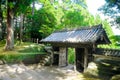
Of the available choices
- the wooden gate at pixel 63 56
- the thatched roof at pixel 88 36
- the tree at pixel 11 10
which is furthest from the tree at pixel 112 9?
the tree at pixel 11 10

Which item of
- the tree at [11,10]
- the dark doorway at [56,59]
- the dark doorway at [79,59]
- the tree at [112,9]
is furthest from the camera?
the tree at [11,10]

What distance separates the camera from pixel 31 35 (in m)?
34.7

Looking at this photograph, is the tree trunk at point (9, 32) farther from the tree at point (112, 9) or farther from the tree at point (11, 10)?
the tree at point (112, 9)

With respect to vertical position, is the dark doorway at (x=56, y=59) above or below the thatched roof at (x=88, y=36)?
below

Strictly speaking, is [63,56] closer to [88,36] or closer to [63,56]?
[63,56]

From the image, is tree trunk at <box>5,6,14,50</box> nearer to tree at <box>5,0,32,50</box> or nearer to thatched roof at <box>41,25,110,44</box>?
tree at <box>5,0,32,50</box>

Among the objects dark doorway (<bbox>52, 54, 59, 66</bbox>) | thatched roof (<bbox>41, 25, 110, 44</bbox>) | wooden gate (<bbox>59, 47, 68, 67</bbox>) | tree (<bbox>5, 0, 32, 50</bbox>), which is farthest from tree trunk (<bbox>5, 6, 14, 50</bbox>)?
wooden gate (<bbox>59, 47, 68, 67</bbox>)

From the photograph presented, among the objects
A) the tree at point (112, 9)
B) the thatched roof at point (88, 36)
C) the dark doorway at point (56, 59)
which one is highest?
the tree at point (112, 9)

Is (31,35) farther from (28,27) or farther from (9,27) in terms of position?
(9,27)

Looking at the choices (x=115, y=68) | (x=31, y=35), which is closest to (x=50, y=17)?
(x=31, y=35)

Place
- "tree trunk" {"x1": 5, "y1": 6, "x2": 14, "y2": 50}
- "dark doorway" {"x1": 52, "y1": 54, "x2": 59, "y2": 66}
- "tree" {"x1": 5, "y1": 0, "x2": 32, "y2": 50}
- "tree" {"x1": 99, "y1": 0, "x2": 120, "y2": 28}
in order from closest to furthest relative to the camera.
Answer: "tree" {"x1": 99, "y1": 0, "x2": 120, "y2": 28}
"dark doorway" {"x1": 52, "y1": 54, "x2": 59, "y2": 66}
"tree" {"x1": 5, "y1": 0, "x2": 32, "y2": 50}
"tree trunk" {"x1": 5, "y1": 6, "x2": 14, "y2": 50}

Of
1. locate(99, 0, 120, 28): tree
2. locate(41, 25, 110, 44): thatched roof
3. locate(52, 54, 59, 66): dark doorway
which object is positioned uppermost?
locate(99, 0, 120, 28): tree

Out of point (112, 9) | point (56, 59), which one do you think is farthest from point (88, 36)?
point (56, 59)

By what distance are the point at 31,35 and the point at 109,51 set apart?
21088mm
